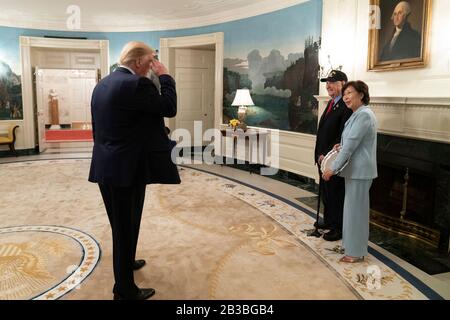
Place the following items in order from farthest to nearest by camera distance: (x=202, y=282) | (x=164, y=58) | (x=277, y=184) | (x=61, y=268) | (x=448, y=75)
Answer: (x=164, y=58)
(x=277, y=184)
(x=448, y=75)
(x=61, y=268)
(x=202, y=282)

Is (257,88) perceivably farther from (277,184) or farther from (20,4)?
(20,4)

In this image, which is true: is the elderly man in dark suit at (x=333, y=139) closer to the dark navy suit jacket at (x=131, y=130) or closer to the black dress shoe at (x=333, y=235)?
the black dress shoe at (x=333, y=235)

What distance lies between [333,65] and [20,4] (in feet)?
19.9

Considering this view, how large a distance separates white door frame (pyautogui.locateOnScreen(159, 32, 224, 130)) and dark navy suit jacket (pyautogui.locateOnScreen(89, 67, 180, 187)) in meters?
5.78

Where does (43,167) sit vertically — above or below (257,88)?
below

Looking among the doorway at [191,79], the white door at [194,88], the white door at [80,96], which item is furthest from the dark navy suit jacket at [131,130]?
the white door at [80,96]

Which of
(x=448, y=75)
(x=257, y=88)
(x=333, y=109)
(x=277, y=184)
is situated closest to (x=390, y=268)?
(x=333, y=109)

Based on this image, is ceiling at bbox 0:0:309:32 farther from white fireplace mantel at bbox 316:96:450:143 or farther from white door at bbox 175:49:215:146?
white fireplace mantel at bbox 316:96:450:143

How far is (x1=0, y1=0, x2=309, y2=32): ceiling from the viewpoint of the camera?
7.05 metres

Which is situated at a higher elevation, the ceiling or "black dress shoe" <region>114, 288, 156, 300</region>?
the ceiling

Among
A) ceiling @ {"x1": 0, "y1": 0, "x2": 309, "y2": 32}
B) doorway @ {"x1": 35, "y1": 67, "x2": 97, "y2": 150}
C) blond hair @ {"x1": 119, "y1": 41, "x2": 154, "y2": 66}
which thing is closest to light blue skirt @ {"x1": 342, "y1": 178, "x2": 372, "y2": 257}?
blond hair @ {"x1": 119, "y1": 41, "x2": 154, "y2": 66}

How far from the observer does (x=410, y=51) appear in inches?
153

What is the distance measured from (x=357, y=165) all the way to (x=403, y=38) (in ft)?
5.81

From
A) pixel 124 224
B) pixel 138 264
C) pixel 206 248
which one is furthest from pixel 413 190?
pixel 124 224
